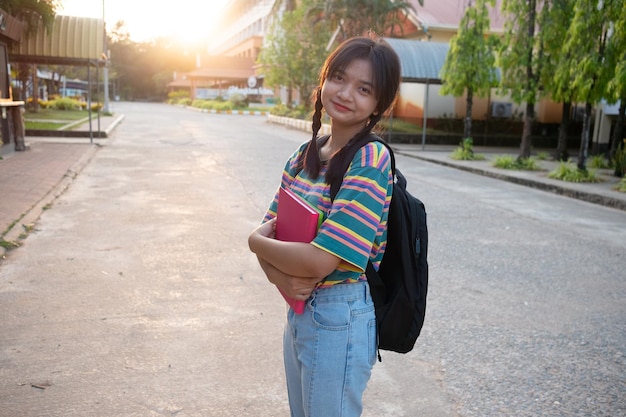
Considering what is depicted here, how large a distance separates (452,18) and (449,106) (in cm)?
475

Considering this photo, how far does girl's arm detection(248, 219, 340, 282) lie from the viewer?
159cm

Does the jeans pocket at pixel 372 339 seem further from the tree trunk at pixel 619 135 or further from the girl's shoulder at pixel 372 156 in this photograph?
the tree trunk at pixel 619 135

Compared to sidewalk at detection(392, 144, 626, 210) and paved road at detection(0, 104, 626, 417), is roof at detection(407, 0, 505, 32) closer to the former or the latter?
sidewalk at detection(392, 144, 626, 210)

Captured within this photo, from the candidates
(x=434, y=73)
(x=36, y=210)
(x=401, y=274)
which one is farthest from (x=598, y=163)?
(x=401, y=274)

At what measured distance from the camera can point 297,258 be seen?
1620mm

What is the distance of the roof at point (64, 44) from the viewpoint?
16844 mm

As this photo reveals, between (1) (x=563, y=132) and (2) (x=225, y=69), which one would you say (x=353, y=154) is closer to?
(1) (x=563, y=132)

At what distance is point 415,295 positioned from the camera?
69.9 inches

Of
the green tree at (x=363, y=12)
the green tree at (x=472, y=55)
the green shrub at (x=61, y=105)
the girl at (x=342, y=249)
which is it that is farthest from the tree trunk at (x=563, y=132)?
the green shrub at (x=61, y=105)

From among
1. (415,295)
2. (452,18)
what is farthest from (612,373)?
(452,18)

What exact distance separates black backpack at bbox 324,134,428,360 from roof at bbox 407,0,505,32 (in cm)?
2317

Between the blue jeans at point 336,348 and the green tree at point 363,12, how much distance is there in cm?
2307

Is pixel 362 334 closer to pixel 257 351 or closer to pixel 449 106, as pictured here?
pixel 257 351

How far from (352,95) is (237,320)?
2.75 metres
